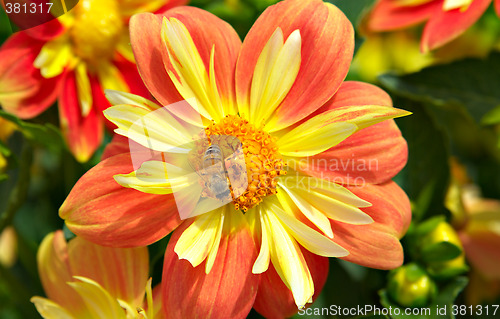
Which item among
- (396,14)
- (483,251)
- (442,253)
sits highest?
(396,14)

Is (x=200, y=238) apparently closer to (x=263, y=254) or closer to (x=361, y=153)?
(x=263, y=254)

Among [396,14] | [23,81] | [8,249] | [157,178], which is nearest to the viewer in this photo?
[157,178]

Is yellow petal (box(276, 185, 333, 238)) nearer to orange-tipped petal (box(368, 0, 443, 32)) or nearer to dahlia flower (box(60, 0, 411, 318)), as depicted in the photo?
dahlia flower (box(60, 0, 411, 318))

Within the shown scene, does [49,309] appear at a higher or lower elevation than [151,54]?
lower

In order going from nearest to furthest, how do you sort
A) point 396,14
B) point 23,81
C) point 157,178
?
point 157,178
point 23,81
point 396,14

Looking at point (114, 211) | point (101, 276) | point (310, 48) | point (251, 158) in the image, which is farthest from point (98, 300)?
point (310, 48)

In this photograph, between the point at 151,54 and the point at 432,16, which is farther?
the point at 432,16

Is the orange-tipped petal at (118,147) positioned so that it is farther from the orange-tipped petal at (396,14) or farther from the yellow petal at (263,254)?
the orange-tipped petal at (396,14)
